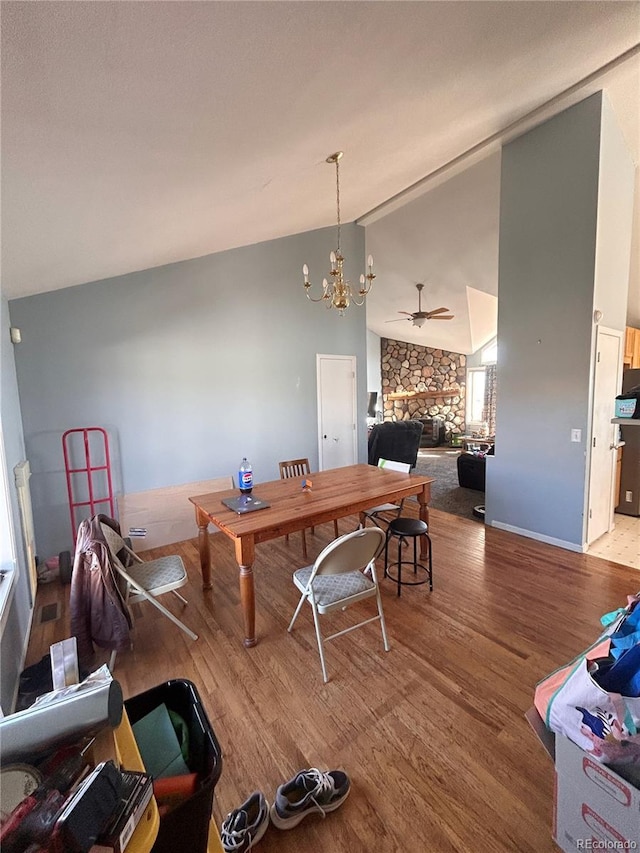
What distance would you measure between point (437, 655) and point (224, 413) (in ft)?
9.91

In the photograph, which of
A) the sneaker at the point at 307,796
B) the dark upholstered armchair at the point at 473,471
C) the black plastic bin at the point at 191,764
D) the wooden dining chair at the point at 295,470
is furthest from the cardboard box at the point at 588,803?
Answer: the dark upholstered armchair at the point at 473,471

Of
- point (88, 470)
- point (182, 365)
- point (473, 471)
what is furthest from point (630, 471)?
point (88, 470)

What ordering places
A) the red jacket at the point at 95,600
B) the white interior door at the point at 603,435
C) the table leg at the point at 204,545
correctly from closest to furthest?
the red jacket at the point at 95,600 < the table leg at the point at 204,545 < the white interior door at the point at 603,435

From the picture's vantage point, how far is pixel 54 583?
2.95 metres

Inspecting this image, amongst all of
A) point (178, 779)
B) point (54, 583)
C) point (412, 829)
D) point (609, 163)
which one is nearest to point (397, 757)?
point (412, 829)

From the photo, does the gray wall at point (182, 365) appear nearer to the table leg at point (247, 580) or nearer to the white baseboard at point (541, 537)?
the table leg at point (247, 580)

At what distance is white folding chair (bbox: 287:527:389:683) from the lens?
1.78 meters

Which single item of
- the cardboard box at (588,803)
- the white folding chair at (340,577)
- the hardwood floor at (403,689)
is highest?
the white folding chair at (340,577)

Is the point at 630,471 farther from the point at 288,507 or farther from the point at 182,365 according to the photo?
the point at 182,365

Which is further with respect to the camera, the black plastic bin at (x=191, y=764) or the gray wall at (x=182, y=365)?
the gray wall at (x=182, y=365)

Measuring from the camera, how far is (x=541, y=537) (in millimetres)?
3504

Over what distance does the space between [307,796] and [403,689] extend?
705 mm

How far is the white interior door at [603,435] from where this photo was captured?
3.20m

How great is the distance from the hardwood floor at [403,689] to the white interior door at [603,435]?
588 millimetres
